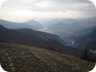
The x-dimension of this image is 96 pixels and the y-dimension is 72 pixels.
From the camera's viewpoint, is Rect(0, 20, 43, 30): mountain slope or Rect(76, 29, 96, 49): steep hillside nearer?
Rect(0, 20, 43, 30): mountain slope

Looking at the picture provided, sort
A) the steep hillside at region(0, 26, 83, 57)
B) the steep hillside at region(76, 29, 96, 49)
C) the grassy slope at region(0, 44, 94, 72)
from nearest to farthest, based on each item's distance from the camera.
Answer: the grassy slope at region(0, 44, 94, 72) → the steep hillside at region(0, 26, 83, 57) → the steep hillside at region(76, 29, 96, 49)

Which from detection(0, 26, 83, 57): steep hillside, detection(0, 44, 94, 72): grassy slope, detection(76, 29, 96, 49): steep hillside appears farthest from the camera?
detection(76, 29, 96, 49): steep hillside

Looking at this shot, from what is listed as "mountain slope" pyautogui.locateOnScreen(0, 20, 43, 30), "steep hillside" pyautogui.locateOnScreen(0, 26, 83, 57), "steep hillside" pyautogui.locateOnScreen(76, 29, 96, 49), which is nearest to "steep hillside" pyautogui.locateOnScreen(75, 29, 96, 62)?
"steep hillside" pyautogui.locateOnScreen(76, 29, 96, 49)

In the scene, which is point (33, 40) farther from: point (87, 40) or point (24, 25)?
point (87, 40)

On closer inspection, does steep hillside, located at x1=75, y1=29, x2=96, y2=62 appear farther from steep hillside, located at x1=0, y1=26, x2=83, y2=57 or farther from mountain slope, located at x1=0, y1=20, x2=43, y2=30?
mountain slope, located at x1=0, y1=20, x2=43, y2=30

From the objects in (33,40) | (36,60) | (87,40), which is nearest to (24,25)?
(33,40)

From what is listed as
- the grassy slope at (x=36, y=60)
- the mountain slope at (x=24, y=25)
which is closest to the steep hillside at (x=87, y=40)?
the grassy slope at (x=36, y=60)

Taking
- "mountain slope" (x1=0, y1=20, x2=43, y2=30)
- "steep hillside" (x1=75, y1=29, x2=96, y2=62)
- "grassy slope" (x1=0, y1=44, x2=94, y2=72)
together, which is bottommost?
"grassy slope" (x1=0, y1=44, x2=94, y2=72)

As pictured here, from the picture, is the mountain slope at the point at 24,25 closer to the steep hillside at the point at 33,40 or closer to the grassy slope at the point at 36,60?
the steep hillside at the point at 33,40

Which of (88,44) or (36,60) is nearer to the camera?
(36,60)
